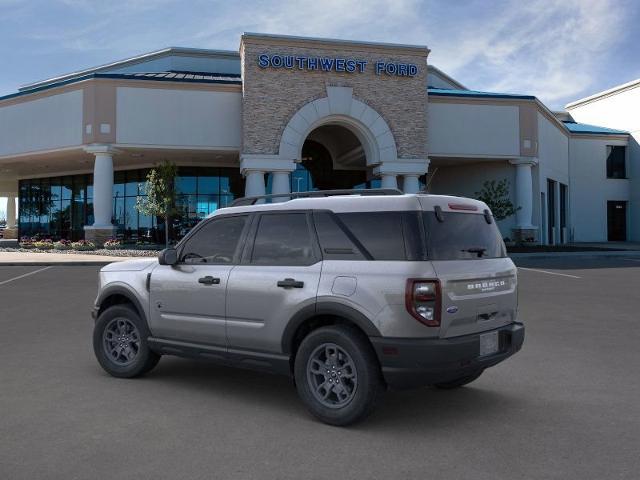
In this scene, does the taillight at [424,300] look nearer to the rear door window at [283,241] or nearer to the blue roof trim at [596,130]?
the rear door window at [283,241]

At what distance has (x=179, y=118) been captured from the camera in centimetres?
2916

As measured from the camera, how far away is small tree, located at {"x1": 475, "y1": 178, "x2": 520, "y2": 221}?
30766mm

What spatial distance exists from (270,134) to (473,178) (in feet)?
44.9

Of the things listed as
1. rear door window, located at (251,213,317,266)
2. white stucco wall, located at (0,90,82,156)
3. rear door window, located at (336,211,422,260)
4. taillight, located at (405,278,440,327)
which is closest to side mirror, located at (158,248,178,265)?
rear door window, located at (251,213,317,266)

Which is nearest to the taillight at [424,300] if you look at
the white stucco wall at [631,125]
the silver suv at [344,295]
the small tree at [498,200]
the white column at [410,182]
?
the silver suv at [344,295]

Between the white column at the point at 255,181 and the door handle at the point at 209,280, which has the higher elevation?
the white column at the point at 255,181

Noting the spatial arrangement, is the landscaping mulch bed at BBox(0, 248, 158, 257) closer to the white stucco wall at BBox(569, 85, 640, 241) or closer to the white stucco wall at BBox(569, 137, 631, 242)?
the white stucco wall at BBox(569, 137, 631, 242)

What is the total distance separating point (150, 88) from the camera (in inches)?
1139

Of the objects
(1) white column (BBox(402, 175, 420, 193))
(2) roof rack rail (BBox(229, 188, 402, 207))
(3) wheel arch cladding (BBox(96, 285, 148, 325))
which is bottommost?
(3) wheel arch cladding (BBox(96, 285, 148, 325))

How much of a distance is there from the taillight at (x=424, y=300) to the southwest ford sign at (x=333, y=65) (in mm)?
25426

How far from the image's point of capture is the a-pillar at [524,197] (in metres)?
32.4

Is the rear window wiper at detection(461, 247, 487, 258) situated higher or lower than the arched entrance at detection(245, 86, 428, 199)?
lower

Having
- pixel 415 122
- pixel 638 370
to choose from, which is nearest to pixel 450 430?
pixel 638 370

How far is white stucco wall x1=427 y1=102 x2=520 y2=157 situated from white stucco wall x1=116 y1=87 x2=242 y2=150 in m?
10.6
